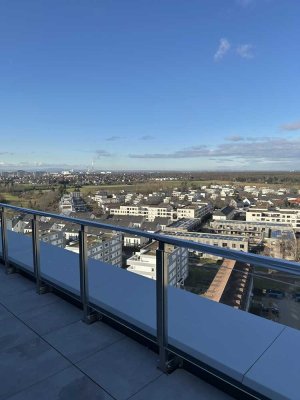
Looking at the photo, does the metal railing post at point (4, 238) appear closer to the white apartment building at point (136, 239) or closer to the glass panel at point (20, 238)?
the glass panel at point (20, 238)

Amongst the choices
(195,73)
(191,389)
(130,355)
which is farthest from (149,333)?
(195,73)

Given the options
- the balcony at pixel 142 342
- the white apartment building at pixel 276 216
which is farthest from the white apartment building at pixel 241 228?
the balcony at pixel 142 342

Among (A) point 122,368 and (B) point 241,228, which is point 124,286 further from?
(B) point 241,228

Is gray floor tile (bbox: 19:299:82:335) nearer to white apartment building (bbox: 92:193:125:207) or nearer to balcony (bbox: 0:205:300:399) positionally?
balcony (bbox: 0:205:300:399)

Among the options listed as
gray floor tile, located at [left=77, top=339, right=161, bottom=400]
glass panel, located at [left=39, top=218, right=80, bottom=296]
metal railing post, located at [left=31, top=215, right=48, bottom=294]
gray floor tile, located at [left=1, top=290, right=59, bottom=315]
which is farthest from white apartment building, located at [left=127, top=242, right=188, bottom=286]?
metal railing post, located at [left=31, top=215, right=48, bottom=294]

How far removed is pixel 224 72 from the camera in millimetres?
15617

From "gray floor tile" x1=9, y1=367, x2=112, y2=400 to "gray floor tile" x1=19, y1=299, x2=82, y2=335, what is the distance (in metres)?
0.52

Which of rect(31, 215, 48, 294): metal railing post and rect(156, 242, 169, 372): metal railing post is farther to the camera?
rect(31, 215, 48, 294): metal railing post

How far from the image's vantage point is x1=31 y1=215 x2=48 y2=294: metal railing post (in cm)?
270

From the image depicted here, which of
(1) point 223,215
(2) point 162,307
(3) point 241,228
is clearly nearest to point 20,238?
(2) point 162,307

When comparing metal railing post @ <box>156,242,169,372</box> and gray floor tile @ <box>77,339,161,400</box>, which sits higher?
metal railing post @ <box>156,242,169,372</box>

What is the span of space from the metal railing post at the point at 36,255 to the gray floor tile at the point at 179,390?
157 cm

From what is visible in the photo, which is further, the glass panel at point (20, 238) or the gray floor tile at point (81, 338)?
the glass panel at point (20, 238)

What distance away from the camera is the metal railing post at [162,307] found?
63.8 inches
